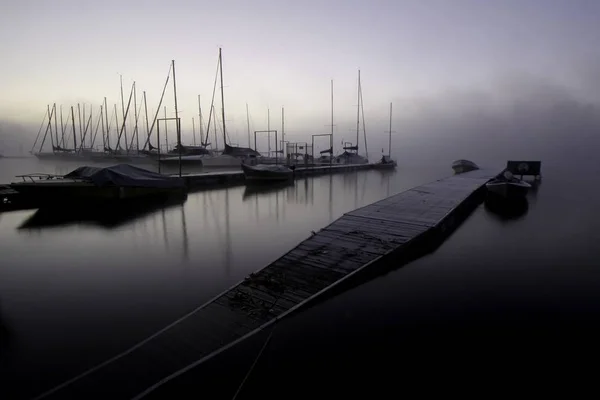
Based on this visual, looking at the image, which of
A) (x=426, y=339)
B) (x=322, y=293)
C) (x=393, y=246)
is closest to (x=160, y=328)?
(x=322, y=293)

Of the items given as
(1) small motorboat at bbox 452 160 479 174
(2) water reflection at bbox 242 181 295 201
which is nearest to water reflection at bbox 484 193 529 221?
(2) water reflection at bbox 242 181 295 201

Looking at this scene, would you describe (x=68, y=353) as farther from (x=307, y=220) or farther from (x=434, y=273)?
(x=307, y=220)

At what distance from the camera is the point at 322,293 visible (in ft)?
23.1

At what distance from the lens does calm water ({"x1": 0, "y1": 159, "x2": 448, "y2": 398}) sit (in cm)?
571

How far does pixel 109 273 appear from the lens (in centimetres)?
942

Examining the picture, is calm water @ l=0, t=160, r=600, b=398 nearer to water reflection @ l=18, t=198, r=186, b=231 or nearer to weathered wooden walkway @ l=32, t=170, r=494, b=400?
weathered wooden walkway @ l=32, t=170, r=494, b=400

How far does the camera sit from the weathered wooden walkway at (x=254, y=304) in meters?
4.82

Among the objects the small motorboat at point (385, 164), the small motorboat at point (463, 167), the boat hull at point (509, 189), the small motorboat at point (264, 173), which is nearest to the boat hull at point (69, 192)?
the small motorboat at point (264, 173)

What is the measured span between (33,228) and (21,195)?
19.7ft

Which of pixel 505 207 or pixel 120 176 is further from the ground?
pixel 120 176

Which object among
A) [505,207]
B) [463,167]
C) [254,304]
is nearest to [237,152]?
[463,167]

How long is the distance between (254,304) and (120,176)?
54.7 ft

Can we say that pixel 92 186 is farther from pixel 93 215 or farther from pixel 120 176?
pixel 93 215

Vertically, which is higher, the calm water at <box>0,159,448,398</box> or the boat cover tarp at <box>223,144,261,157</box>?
the boat cover tarp at <box>223,144,261,157</box>
